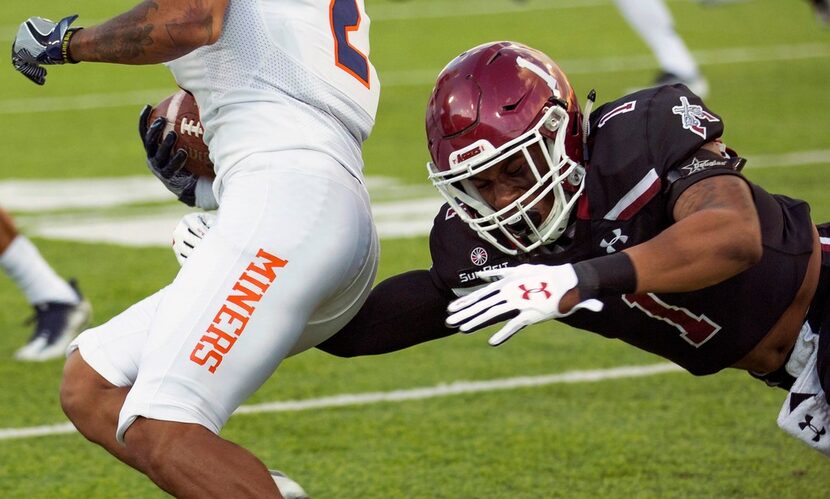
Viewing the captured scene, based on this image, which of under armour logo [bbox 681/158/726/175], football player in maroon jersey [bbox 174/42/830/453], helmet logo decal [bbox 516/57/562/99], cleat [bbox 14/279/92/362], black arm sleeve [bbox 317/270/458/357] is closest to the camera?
under armour logo [bbox 681/158/726/175]

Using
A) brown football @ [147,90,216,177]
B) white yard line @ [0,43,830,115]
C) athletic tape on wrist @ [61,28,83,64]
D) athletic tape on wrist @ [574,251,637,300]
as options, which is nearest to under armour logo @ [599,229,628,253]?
athletic tape on wrist @ [574,251,637,300]

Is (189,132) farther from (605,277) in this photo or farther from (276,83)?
(605,277)

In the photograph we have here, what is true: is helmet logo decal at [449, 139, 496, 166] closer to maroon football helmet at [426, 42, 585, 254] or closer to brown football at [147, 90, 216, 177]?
maroon football helmet at [426, 42, 585, 254]

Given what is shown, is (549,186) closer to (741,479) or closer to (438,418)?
(741,479)

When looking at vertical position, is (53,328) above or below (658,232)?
below

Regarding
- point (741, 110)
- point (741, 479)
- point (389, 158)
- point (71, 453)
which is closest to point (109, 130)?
point (389, 158)

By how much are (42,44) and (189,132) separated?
430 mm

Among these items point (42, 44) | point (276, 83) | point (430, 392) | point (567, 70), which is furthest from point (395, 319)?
point (567, 70)

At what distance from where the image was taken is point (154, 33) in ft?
9.39

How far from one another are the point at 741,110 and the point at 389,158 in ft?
8.08

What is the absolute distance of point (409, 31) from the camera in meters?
12.8

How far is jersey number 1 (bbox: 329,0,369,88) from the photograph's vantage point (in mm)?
3045

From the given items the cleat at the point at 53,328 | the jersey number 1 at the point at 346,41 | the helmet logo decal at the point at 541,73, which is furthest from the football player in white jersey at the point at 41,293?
the helmet logo decal at the point at 541,73

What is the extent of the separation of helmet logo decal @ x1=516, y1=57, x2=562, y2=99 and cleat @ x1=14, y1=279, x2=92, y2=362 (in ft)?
8.45
